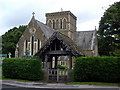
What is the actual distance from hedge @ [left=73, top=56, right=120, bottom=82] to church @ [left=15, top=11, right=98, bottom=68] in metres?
1.34

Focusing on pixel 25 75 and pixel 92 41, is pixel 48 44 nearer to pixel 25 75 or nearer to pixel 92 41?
pixel 25 75

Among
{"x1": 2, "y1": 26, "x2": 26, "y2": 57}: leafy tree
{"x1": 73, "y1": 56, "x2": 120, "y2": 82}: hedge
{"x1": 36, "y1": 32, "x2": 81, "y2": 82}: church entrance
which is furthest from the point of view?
{"x1": 2, "y1": 26, "x2": 26, "y2": 57}: leafy tree

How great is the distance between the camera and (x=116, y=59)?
13.6 m

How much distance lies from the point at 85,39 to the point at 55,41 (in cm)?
3119

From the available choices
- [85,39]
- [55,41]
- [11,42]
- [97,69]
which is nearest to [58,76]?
[55,41]

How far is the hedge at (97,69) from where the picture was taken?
44.4ft

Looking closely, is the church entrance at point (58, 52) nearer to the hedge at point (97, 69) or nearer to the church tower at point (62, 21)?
the hedge at point (97, 69)

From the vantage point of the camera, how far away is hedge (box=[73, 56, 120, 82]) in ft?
44.4

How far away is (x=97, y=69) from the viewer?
45.5 feet

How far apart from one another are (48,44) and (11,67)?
5.05 metres

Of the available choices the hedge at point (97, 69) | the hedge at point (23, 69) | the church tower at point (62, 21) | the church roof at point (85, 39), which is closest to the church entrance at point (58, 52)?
the hedge at point (23, 69)

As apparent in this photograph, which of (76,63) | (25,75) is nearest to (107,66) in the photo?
(76,63)

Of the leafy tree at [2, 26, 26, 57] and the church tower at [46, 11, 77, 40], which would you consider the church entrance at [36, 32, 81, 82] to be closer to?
the church tower at [46, 11, 77, 40]

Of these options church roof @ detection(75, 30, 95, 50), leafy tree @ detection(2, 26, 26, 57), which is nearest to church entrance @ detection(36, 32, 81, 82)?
church roof @ detection(75, 30, 95, 50)
